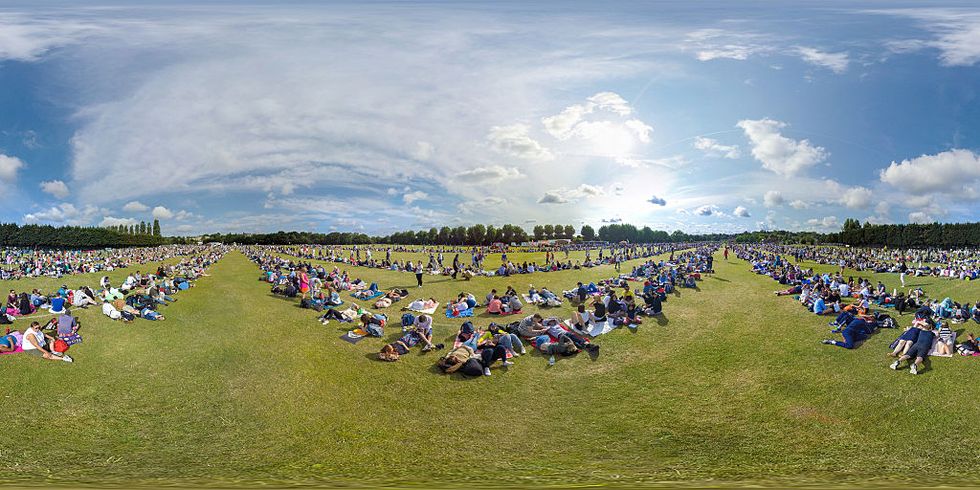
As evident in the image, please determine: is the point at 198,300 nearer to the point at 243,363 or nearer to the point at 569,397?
the point at 243,363

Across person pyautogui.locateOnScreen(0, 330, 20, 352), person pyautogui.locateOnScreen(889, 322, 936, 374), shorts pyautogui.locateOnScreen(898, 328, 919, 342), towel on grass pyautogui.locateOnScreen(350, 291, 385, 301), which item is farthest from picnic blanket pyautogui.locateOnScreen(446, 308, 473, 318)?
shorts pyautogui.locateOnScreen(898, 328, 919, 342)

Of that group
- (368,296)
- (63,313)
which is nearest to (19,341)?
(63,313)

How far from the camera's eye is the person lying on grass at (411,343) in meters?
13.5

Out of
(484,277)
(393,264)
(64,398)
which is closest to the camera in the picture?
(64,398)

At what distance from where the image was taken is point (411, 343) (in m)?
14.4

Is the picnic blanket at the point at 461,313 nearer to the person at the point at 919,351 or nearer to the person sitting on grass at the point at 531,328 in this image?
the person sitting on grass at the point at 531,328

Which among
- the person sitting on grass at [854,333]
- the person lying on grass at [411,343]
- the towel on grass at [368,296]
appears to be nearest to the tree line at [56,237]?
the towel on grass at [368,296]

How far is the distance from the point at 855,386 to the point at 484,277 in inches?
956

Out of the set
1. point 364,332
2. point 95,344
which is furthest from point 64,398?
point 364,332

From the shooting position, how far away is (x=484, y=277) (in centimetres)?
3334

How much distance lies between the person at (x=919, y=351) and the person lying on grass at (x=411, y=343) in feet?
38.4

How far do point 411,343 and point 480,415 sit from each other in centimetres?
525

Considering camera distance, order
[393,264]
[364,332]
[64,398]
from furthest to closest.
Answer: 1. [393,264]
2. [364,332]
3. [64,398]

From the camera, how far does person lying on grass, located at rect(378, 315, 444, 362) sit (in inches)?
531
